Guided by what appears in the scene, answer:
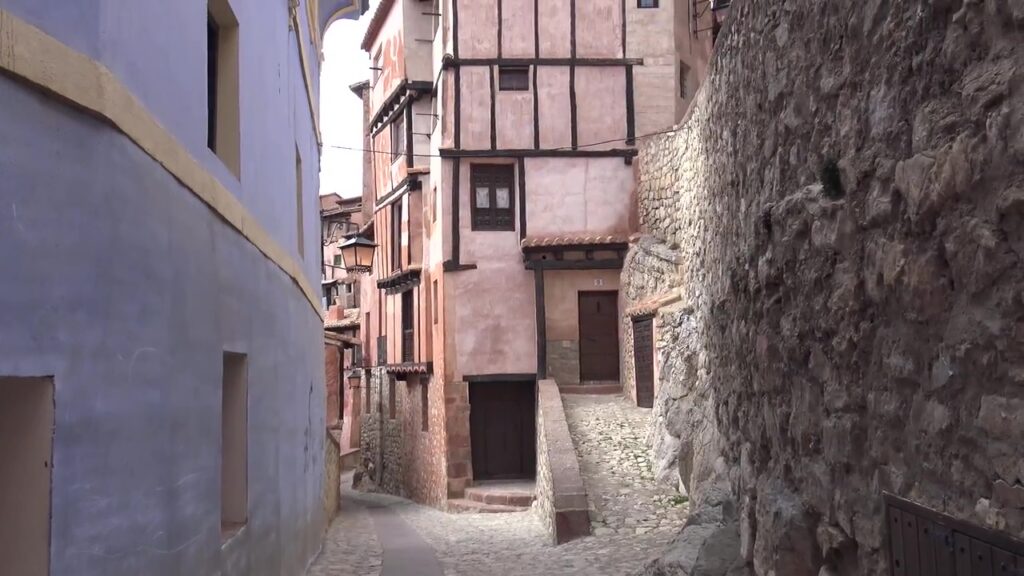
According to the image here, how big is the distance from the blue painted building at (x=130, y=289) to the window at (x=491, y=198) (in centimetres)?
1121

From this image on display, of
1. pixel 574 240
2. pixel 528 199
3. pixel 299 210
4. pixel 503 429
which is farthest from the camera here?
pixel 503 429

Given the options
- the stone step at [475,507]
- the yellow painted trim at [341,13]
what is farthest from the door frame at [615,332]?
the yellow painted trim at [341,13]

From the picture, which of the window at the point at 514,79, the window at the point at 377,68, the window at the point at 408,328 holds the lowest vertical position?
the window at the point at 408,328

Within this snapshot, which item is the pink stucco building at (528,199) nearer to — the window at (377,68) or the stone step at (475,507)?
the stone step at (475,507)

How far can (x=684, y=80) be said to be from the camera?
60.5ft

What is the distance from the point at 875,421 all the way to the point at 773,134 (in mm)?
2012

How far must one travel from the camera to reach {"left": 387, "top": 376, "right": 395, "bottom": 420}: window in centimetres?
2212

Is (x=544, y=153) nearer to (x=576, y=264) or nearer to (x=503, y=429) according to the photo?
(x=576, y=264)

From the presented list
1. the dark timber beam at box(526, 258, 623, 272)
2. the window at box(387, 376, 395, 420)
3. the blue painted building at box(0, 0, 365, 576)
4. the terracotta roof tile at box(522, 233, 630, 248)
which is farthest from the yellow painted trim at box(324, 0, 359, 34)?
the window at box(387, 376, 395, 420)

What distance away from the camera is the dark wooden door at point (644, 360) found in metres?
14.2

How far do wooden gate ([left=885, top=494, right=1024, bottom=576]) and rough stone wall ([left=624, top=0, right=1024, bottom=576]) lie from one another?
0.18 ft

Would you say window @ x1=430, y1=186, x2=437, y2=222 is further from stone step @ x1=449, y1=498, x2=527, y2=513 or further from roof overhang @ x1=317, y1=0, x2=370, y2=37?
stone step @ x1=449, y1=498, x2=527, y2=513

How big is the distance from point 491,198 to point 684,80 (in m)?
4.70

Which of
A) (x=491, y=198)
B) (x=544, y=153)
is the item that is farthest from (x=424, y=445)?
(x=544, y=153)
